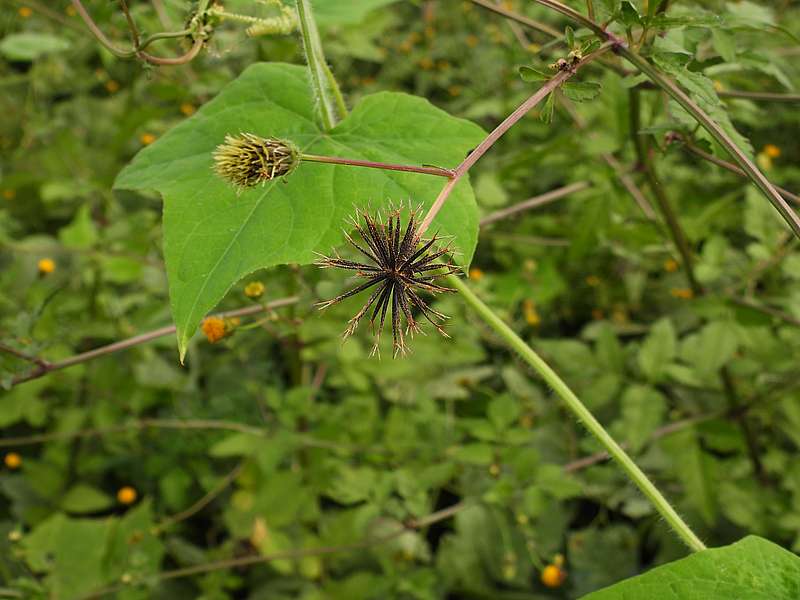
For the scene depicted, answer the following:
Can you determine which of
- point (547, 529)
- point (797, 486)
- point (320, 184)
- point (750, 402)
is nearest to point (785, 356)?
point (750, 402)

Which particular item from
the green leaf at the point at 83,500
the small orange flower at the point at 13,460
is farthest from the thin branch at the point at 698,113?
the small orange flower at the point at 13,460

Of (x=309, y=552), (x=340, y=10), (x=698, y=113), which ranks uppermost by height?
(x=340, y=10)

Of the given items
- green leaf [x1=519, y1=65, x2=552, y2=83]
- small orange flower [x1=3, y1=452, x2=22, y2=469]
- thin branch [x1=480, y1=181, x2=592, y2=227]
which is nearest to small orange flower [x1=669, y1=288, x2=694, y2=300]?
thin branch [x1=480, y1=181, x2=592, y2=227]

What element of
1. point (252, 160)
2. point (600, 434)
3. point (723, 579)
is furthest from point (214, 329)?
point (723, 579)

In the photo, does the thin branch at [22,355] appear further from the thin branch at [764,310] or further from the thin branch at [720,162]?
the thin branch at [764,310]

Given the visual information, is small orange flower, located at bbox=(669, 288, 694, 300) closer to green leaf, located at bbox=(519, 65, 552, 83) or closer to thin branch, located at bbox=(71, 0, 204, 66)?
green leaf, located at bbox=(519, 65, 552, 83)

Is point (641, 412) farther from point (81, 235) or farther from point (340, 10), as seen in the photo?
point (81, 235)
